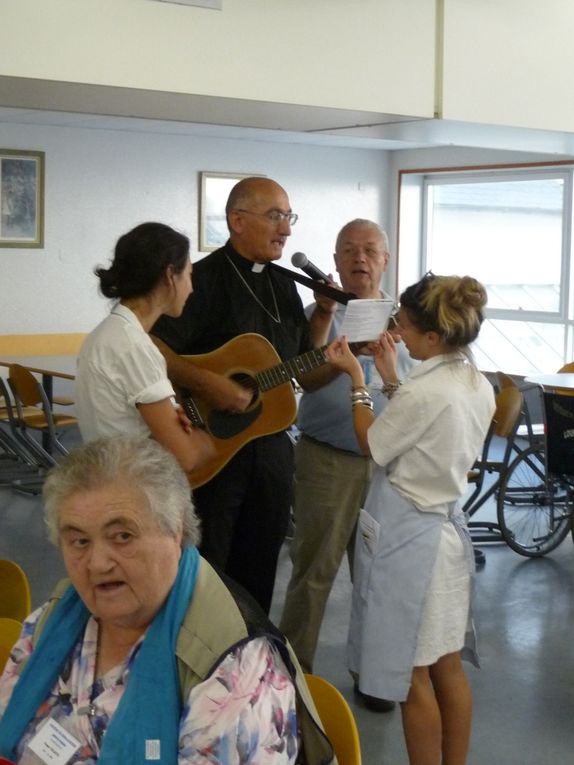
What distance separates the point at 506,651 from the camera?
454 cm

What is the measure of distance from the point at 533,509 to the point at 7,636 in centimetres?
458

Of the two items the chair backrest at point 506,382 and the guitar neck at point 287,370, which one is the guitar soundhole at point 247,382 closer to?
the guitar neck at point 287,370

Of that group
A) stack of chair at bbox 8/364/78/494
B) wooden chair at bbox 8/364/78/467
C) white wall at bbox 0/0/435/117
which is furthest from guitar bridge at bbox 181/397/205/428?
wooden chair at bbox 8/364/78/467

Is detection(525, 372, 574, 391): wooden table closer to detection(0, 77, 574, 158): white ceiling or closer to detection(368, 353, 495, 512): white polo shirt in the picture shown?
detection(0, 77, 574, 158): white ceiling

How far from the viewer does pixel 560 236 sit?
10359 mm

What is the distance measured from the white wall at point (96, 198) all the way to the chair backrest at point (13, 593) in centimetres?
752

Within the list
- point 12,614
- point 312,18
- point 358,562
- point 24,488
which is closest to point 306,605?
point 358,562

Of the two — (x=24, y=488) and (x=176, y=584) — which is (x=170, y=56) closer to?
(x=176, y=584)

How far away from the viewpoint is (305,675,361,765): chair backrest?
1.90 metres

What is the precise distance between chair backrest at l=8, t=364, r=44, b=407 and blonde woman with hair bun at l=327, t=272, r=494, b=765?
4598 millimetres

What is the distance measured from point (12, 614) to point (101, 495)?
3.22ft

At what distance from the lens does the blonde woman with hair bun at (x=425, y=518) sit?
9.38 feet

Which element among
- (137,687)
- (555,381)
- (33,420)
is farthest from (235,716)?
(33,420)

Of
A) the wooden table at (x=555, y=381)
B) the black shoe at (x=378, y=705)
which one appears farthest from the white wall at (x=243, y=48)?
the wooden table at (x=555, y=381)
